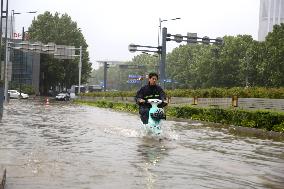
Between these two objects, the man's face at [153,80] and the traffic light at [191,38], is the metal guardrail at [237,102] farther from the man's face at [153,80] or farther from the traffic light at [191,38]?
the man's face at [153,80]

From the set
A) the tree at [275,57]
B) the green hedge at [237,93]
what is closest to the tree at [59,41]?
the tree at [275,57]

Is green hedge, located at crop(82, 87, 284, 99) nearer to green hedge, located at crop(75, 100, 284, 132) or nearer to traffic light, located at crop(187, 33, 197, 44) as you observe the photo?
green hedge, located at crop(75, 100, 284, 132)

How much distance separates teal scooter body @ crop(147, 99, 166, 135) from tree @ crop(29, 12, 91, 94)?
81.0 meters

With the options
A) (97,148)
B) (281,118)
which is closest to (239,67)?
(281,118)

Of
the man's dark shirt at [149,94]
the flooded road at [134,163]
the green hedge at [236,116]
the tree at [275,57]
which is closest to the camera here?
the flooded road at [134,163]

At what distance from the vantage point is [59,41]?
95.4 meters

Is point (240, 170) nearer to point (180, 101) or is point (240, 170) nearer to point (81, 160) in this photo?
point (81, 160)

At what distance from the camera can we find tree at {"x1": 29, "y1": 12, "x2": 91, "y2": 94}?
9488 cm

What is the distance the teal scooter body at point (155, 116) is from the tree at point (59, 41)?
80992 millimetres

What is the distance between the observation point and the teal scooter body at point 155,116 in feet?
46.3

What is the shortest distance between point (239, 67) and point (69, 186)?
8066 centimetres

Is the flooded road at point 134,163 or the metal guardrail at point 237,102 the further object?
the metal guardrail at point 237,102

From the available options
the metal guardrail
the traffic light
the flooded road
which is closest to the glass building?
the traffic light

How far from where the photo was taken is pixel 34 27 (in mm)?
98500
